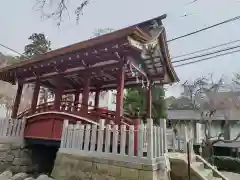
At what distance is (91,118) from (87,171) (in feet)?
5.27

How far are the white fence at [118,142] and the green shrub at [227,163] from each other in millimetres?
11978

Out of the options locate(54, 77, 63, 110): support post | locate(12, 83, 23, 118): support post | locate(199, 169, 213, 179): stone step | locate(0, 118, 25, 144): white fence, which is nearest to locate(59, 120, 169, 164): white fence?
locate(199, 169, 213, 179): stone step

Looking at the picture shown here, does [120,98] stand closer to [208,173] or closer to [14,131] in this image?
[208,173]

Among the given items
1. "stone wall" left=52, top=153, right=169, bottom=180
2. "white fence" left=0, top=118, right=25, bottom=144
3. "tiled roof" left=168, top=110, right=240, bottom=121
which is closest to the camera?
"stone wall" left=52, top=153, right=169, bottom=180

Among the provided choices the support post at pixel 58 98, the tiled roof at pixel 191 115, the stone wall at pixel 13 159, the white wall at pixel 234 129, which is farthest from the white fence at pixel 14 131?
the white wall at pixel 234 129

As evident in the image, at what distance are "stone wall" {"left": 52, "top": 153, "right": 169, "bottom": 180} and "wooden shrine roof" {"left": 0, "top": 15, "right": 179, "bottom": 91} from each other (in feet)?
8.98

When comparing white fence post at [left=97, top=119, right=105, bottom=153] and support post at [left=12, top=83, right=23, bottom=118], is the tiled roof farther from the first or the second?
white fence post at [left=97, top=119, right=105, bottom=153]

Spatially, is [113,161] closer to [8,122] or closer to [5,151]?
[5,151]

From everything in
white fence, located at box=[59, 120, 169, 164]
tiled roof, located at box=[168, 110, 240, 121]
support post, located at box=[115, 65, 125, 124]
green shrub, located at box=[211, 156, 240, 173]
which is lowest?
green shrub, located at box=[211, 156, 240, 173]

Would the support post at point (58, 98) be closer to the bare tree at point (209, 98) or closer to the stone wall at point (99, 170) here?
the stone wall at point (99, 170)

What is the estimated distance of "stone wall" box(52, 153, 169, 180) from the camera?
398cm

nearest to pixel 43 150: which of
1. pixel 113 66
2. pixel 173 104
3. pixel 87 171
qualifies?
pixel 87 171

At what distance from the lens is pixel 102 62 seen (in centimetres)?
641

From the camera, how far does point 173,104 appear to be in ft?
100
